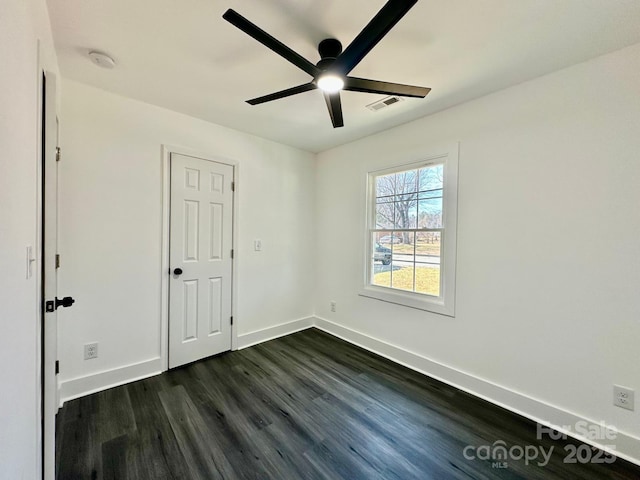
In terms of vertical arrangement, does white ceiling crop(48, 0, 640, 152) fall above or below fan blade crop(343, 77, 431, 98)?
above

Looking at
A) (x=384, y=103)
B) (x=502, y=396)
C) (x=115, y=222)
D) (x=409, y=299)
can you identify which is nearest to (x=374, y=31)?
(x=384, y=103)

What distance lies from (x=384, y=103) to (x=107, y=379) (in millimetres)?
3344

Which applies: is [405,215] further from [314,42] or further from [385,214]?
[314,42]

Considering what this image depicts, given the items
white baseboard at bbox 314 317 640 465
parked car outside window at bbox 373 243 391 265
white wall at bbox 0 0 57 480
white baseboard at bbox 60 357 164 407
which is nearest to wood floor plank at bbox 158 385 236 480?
white baseboard at bbox 60 357 164 407

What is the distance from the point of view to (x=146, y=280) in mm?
2461

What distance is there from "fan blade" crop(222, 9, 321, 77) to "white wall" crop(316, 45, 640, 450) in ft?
5.29

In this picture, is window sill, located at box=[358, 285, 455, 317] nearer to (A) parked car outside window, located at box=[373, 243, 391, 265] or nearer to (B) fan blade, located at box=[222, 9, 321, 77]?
(A) parked car outside window, located at box=[373, 243, 391, 265]

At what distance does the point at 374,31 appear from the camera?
1.20 meters

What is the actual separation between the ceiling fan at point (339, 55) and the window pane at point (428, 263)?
137cm

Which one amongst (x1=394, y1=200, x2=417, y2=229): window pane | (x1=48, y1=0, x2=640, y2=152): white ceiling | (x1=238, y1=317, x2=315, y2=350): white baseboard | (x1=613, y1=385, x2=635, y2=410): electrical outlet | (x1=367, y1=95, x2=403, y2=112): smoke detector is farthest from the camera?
(x1=238, y1=317, x2=315, y2=350): white baseboard

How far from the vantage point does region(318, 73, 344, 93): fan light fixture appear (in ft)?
5.06

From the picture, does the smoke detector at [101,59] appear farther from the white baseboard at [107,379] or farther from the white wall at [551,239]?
the white wall at [551,239]

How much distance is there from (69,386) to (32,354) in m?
1.45

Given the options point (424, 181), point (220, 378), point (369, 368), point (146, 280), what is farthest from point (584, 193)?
point (146, 280)
